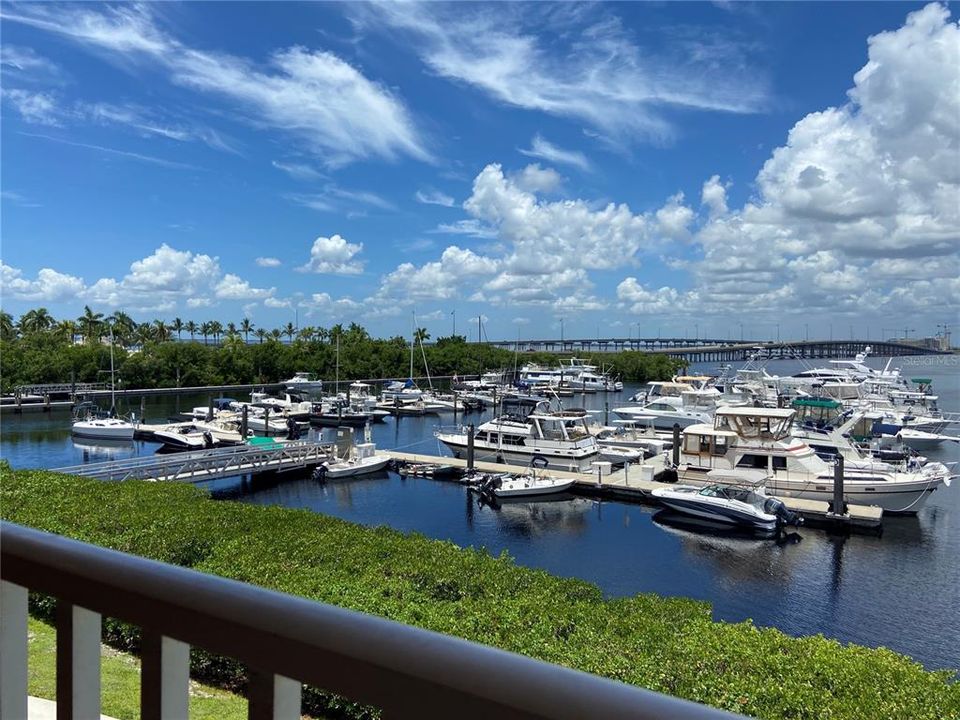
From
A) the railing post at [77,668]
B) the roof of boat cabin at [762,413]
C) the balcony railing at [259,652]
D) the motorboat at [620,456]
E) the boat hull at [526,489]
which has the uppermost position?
the balcony railing at [259,652]

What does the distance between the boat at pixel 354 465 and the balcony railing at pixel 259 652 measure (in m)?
30.7

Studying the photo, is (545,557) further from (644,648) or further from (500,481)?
(644,648)

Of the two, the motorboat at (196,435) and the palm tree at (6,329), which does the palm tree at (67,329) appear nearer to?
the palm tree at (6,329)

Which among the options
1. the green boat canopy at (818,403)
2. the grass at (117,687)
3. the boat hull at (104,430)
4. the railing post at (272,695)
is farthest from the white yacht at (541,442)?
the railing post at (272,695)

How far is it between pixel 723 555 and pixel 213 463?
19.9m

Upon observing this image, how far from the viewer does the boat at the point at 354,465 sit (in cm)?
3156

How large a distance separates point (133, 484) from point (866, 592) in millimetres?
18452

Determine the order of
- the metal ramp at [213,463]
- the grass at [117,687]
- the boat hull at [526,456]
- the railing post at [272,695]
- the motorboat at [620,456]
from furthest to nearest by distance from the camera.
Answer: the motorboat at [620,456] < the boat hull at [526,456] < the metal ramp at [213,463] < the grass at [117,687] < the railing post at [272,695]

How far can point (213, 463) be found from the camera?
29328 millimetres

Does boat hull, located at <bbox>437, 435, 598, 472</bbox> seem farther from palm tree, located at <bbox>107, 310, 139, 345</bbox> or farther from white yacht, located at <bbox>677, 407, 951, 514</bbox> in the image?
palm tree, located at <bbox>107, 310, 139, 345</bbox>

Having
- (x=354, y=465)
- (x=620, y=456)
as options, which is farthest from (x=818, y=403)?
(x=354, y=465)

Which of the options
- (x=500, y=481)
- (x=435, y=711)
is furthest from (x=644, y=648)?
(x=500, y=481)

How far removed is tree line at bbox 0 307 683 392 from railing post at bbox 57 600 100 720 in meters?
68.4

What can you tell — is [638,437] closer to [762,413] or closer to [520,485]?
[762,413]
